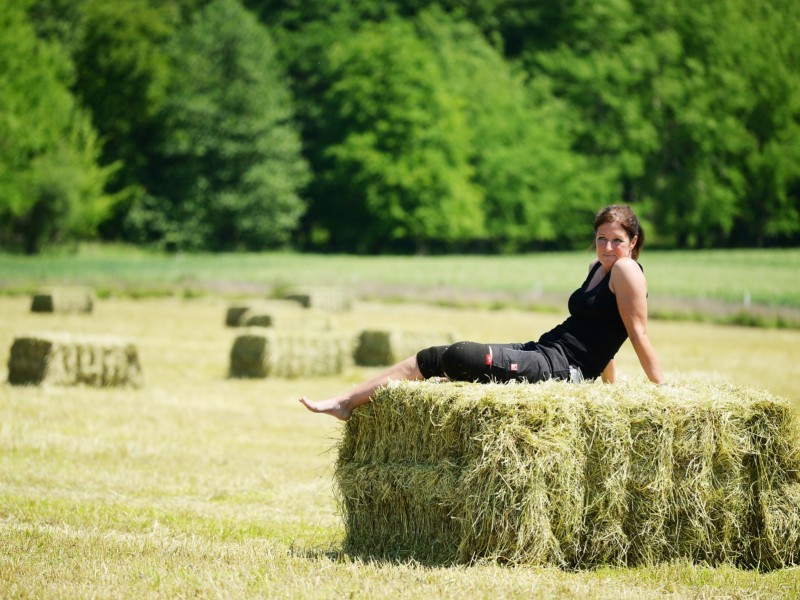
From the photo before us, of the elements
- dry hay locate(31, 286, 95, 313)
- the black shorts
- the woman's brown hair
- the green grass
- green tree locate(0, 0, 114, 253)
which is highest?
green tree locate(0, 0, 114, 253)

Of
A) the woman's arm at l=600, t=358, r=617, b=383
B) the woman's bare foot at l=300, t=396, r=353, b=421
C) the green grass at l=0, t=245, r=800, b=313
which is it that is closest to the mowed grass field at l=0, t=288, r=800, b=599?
the woman's bare foot at l=300, t=396, r=353, b=421

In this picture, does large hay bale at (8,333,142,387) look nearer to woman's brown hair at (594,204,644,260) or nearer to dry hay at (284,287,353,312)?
woman's brown hair at (594,204,644,260)

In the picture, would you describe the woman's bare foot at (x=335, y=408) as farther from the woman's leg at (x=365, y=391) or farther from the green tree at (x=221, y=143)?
the green tree at (x=221, y=143)

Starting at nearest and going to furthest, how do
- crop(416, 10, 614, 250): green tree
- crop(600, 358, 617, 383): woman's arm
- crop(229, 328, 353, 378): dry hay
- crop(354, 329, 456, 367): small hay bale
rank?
crop(600, 358, 617, 383): woman's arm
crop(229, 328, 353, 378): dry hay
crop(354, 329, 456, 367): small hay bale
crop(416, 10, 614, 250): green tree

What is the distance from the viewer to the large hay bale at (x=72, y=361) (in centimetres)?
1412

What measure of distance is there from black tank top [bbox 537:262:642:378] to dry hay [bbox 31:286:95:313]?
20413mm

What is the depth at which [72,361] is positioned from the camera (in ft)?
47.0

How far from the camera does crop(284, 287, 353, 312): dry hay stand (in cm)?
2836

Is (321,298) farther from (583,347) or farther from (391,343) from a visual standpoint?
(583,347)

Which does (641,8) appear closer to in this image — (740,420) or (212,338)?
(212,338)

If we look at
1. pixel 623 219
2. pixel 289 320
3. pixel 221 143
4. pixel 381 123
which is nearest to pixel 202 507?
pixel 623 219

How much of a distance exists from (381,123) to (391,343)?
46.7 metres

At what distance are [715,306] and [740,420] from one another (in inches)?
918

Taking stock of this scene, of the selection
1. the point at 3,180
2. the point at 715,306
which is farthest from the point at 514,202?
the point at 715,306
